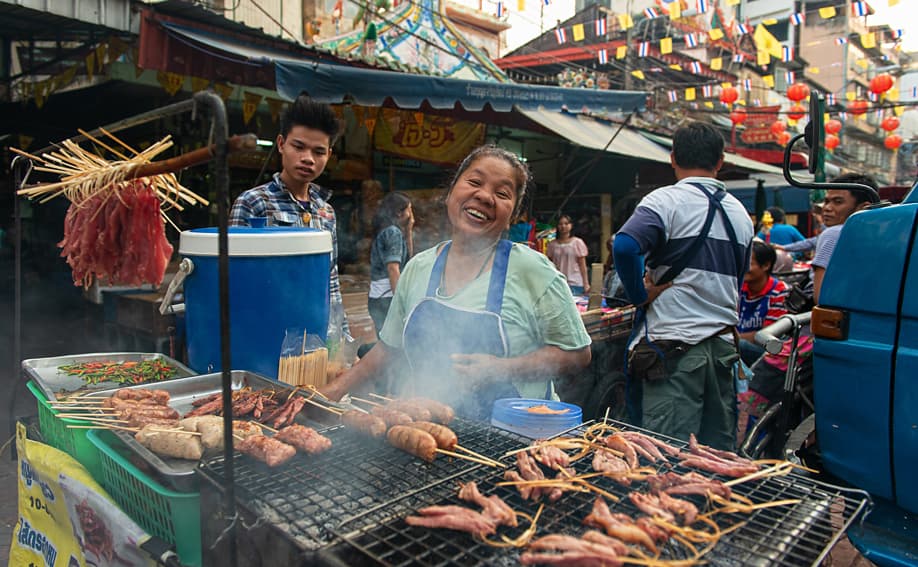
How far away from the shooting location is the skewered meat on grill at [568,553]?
1.21 metres

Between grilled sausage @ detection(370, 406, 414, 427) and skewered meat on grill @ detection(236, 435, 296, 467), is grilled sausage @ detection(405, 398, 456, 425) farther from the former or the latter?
skewered meat on grill @ detection(236, 435, 296, 467)

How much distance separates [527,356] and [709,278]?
1786mm

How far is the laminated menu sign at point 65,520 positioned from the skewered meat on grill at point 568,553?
3.95ft

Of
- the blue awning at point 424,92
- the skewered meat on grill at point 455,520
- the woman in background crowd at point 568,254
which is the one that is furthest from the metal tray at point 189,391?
the woman in background crowd at point 568,254

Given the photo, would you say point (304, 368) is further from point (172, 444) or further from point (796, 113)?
point (796, 113)

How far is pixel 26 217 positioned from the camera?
11.8 metres

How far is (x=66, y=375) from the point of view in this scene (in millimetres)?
2811

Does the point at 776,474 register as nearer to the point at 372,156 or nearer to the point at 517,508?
the point at 517,508

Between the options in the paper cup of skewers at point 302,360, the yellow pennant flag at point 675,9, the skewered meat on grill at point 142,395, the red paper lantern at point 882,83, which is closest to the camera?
the skewered meat on grill at point 142,395

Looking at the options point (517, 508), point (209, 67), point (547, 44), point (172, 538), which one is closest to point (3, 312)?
point (209, 67)

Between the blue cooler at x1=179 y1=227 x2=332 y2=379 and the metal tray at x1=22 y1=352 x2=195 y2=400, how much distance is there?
0.96ft

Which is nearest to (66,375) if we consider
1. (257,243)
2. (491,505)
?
(257,243)

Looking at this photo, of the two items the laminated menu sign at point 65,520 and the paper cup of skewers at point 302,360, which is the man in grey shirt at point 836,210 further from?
the laminated menu sign at point 65,520

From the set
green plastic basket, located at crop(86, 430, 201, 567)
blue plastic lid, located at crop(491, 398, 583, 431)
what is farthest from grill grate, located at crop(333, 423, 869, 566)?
green plastic basket, located at crop(86, 430, 201, 567)
